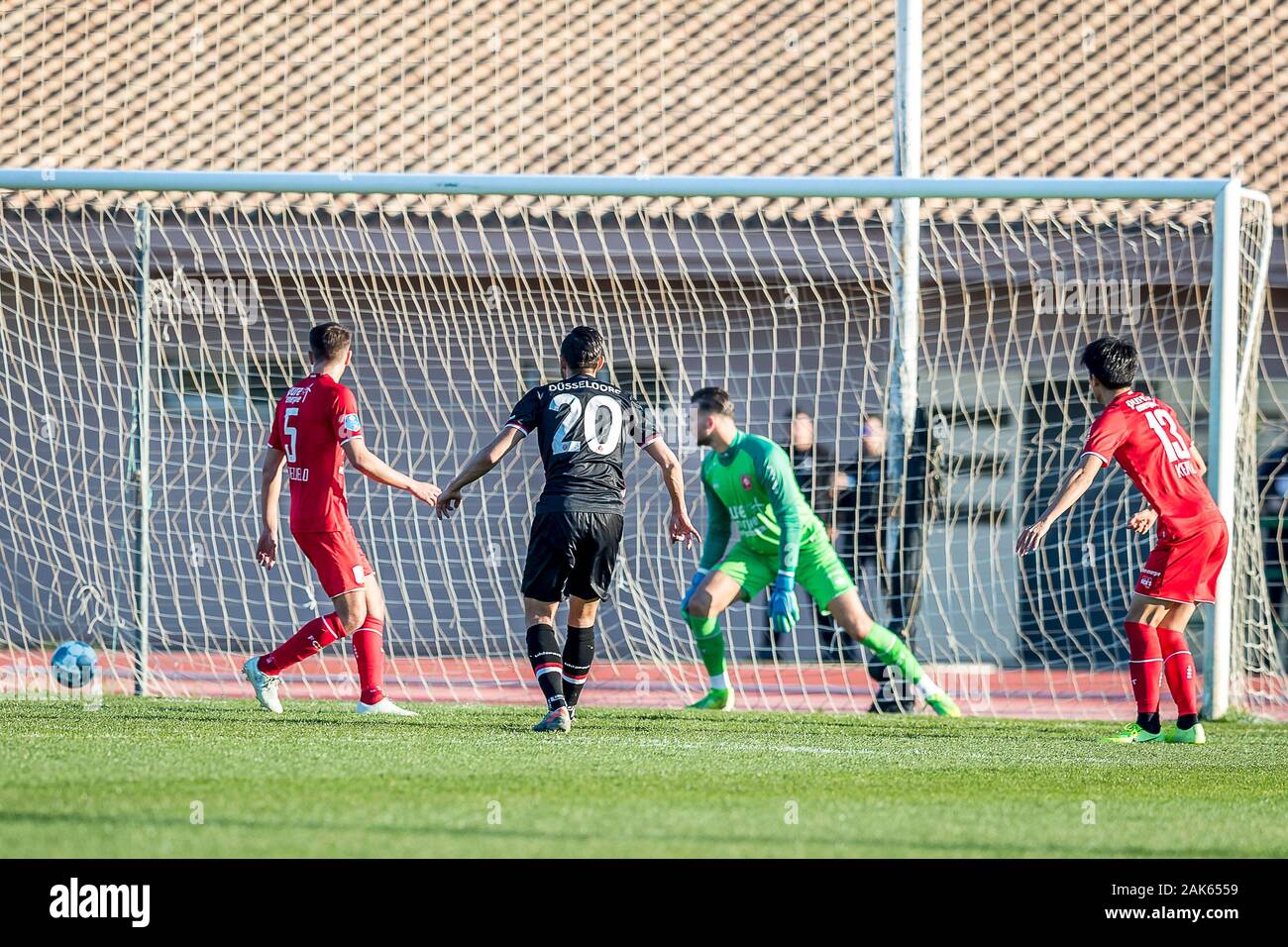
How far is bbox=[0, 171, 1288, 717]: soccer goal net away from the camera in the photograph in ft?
30.9

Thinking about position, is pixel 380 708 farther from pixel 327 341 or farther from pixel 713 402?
pixel 713 402

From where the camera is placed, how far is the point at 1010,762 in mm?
5703

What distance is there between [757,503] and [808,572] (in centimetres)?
47

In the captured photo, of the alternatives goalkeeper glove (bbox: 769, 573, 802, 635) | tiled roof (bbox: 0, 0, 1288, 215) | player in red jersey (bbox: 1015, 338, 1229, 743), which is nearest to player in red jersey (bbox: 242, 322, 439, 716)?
goalkeeper glove (bbox: 769, 573, 802, 635)

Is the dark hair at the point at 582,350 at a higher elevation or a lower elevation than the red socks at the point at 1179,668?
higher

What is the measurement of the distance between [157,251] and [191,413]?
3.92 feet

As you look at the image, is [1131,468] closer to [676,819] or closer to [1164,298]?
[676,819]

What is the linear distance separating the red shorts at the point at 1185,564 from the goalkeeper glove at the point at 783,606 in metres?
1.68

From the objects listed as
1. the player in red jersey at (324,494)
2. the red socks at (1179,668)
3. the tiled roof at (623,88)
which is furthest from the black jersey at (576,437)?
the tiled roof at (623,88)

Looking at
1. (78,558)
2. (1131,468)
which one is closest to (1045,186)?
(1131,468)

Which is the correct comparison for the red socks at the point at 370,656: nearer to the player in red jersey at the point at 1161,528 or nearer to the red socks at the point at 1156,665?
the player in red jersey at the point at 1161,528

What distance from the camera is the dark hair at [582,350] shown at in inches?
246

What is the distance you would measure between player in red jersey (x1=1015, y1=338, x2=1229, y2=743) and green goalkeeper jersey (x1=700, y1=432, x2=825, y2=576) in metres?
1.52
